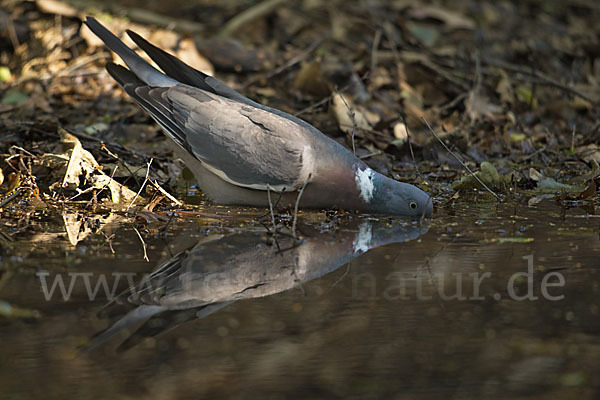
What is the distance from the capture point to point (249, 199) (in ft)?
13.4

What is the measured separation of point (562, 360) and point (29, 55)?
236 inches

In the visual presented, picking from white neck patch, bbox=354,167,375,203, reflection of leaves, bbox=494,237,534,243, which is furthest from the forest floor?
reflection of leaves, bbox=494,237,534,243

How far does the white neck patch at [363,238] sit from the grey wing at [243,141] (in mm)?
429

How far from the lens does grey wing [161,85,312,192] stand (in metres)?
3.86

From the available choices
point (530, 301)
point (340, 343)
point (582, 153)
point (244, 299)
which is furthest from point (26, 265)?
point (582, 153)

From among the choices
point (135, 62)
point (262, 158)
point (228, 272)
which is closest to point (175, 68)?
point (135, 62)

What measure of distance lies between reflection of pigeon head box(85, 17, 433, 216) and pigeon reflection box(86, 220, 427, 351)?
0.30 metres

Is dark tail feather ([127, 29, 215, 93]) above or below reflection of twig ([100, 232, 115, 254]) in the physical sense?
above

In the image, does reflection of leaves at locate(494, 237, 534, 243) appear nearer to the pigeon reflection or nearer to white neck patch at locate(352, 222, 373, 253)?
the pigeon reflection

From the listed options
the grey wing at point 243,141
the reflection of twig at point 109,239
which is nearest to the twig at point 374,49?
the grey wing at point 243,141

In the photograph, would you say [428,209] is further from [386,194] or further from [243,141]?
[243,141]

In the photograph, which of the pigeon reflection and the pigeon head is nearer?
the pigeon reflection

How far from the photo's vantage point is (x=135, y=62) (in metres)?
4.54

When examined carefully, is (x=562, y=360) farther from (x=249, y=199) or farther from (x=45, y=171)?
(x=45, y=171)
